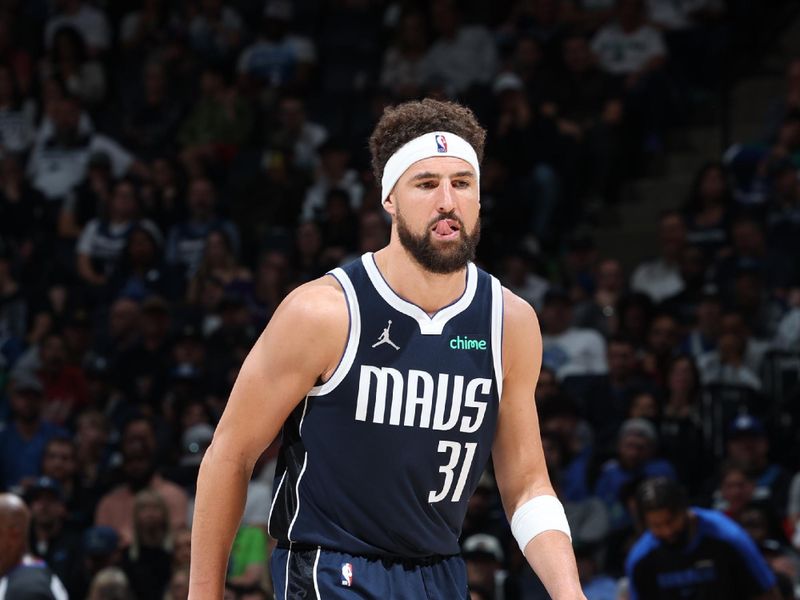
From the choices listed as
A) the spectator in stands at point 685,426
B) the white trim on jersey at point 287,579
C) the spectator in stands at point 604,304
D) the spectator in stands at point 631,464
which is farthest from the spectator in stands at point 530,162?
the white trim on jersey at point 287,579

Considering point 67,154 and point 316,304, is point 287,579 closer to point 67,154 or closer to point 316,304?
point 316,304

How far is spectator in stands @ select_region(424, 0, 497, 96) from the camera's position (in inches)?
541

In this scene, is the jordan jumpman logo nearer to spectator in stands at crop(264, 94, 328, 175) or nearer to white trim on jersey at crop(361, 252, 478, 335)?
white trim on jersey at crop(361, 252, 478, 335)

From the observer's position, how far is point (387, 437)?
398 cm

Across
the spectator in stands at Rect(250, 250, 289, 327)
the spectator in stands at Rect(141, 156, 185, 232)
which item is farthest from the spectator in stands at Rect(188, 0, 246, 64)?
the spectator in stands at Rect(250, 250, 289, 327)

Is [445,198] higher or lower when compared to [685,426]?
lower

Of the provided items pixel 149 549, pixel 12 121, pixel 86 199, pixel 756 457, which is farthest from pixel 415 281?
pixel 12 121

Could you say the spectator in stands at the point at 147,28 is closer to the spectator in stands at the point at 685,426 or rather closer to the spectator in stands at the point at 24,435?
the spectator in stands at the point at 24,435

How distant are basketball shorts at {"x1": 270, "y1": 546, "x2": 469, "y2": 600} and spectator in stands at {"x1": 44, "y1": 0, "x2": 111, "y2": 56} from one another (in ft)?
39.0

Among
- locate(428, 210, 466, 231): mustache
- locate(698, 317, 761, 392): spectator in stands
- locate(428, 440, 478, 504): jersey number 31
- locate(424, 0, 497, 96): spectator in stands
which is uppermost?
locate(424, 0, 497, 96): spectator in stands

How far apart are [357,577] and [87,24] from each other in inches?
480

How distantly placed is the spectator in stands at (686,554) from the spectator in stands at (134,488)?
126 inches

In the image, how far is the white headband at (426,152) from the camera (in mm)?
4051

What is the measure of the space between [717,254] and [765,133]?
1622 millimetres
